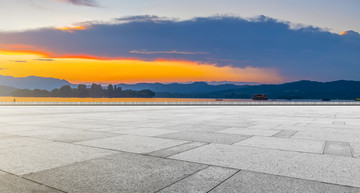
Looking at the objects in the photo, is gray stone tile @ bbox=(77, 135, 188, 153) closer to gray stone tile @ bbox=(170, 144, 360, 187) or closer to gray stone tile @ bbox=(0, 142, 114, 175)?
gray stone tile @ bbox=(0, 142, 114, 175)

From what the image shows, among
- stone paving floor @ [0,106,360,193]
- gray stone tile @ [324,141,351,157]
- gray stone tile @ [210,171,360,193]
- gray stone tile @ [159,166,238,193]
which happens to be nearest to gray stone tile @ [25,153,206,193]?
stone paving floor @ [0,106,360,193]

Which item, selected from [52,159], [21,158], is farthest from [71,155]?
[21,158]

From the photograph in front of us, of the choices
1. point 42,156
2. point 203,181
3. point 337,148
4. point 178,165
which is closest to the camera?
point 203,181

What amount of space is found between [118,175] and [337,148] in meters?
7.31

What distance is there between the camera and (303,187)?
5266mm

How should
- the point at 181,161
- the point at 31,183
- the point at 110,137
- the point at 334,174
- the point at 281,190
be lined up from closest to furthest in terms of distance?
the point at 281,190 → the point at 31,183 → the point at 334,174 → the point at 181,161 → the point at 110,137

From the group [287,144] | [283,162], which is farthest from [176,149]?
[287,144]

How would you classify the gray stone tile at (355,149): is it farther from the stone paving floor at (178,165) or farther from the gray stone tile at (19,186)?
the gray stone tile at (19,186)

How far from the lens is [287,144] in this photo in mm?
9883

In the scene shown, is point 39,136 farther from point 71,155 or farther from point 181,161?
point 181,161

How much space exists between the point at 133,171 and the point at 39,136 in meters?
7.14

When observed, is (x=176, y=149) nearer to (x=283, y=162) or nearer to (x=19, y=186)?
(x=283, y=162)

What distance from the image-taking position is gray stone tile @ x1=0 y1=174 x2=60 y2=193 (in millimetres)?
5070

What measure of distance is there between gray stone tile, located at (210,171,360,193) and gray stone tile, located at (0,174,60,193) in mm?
3209
